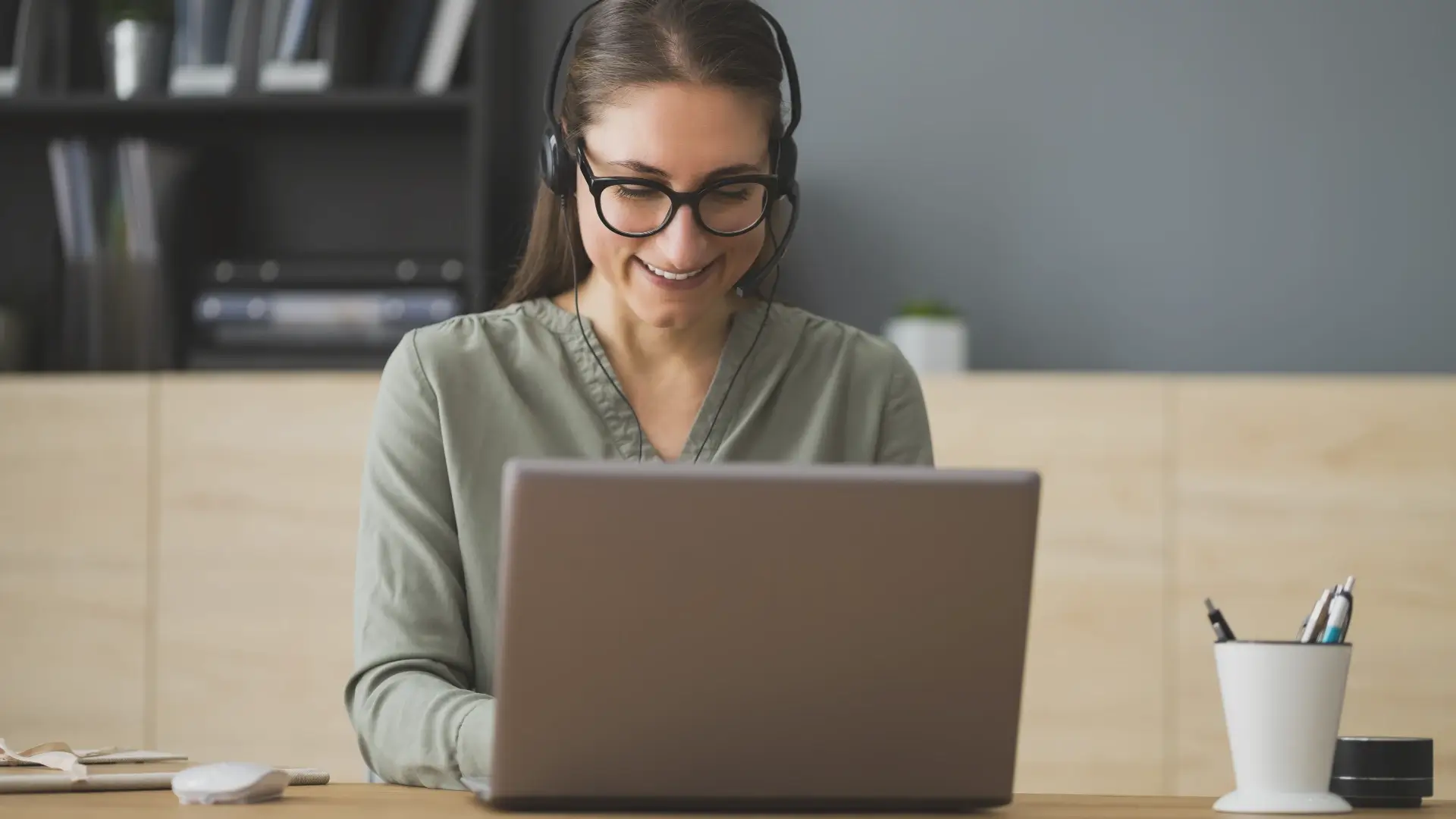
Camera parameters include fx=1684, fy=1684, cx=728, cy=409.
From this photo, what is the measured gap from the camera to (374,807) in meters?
0.96

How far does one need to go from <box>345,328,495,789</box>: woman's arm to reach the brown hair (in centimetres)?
18

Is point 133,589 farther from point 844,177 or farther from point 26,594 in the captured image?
point 844,177

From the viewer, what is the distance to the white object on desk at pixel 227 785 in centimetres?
94

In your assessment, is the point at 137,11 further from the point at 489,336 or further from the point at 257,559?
the point at 489,336

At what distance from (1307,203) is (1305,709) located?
1.94 metres

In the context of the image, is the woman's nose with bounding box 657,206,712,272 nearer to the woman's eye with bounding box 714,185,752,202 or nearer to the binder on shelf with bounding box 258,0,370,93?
the woman's eye with bounding box 714,185,752,202

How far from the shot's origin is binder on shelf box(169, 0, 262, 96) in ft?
8.87

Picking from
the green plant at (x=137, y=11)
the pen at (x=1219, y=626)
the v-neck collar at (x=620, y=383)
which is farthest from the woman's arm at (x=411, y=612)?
the green plant at (x=137, y=11)

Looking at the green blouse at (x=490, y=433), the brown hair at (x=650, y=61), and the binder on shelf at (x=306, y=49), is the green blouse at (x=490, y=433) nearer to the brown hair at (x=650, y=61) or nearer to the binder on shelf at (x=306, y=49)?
the brown hair at (x=650, y=61)

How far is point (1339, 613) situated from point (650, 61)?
0.72 m

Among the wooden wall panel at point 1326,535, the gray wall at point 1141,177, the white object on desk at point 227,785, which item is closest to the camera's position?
the white object on desk at point 227,785

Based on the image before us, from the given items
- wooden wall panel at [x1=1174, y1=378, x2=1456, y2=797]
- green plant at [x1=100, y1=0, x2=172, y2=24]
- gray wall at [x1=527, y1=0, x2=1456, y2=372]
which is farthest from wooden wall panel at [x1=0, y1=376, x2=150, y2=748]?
wooden wall panel at [x1=1174, y1=378, x2=1456, y2=797]

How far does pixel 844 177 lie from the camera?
284cm

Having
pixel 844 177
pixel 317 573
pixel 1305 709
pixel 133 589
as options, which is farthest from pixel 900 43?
pixel 1305 709
